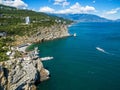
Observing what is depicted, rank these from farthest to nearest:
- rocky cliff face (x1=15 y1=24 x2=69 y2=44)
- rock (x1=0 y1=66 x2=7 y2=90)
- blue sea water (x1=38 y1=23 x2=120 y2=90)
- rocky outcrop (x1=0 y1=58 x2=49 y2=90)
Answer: rocky cliff face (x1=15 y1=24 x2=69 y2=44) < blue sea water (x1=38 y1=23 x2=120 y2=90) < rocky outcrop (x1=0 y1=58 x2=49 y2=90) < rock (x1=0 y1=66 x2=7 y2=90)

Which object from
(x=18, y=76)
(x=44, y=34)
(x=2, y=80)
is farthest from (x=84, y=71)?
(x=44, y=34)

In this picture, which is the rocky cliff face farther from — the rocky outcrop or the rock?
the rock

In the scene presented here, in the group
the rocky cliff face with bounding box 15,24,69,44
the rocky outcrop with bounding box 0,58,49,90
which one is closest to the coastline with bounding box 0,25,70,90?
the rocky outcrop with bounding box 0,58,49,90

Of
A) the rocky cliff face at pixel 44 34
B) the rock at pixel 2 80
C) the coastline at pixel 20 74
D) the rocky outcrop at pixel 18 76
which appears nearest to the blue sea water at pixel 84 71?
the coastline at pixel 20 74

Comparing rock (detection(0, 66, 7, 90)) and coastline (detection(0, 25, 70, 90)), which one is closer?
rock (detection(0, 66, 7, 90))

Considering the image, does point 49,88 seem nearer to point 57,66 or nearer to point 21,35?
point 57,66

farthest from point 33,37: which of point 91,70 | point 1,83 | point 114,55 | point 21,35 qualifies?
point 1,83

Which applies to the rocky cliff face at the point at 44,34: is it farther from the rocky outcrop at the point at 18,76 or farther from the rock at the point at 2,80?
the rock at the point at 2,80

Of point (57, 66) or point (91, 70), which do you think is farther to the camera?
point (57, 66)
